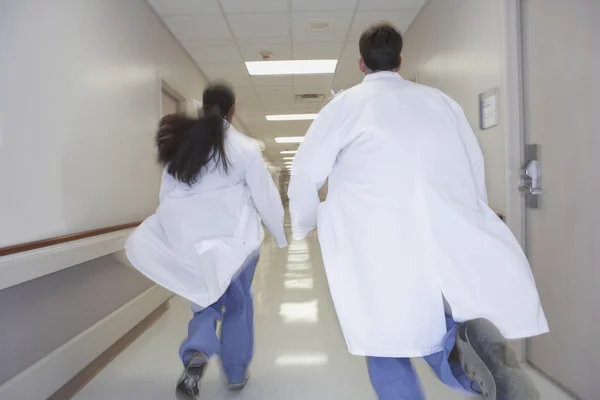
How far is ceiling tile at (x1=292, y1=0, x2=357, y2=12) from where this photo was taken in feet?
12.4

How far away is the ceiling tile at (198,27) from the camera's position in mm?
4074

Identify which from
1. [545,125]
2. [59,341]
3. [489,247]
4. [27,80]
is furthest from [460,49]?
[59,341]

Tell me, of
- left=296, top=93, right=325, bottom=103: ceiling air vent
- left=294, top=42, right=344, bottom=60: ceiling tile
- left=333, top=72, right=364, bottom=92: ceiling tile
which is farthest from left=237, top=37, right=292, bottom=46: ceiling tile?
left=296, top=93, right=325, bottom=103: ceiling air vent

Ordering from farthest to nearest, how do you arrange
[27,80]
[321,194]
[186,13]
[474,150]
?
[186,13], [27,80], [321,194], [474,150]

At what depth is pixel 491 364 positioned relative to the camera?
1065mm

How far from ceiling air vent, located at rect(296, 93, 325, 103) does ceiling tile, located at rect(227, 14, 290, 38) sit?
2.72 metres

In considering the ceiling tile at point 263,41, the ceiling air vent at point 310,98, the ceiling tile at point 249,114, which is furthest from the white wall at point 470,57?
the ceiling tile at point 249,114

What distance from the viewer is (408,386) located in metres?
1.31

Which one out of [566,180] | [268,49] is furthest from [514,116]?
[268,49]

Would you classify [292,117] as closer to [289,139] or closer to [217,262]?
[289,139]

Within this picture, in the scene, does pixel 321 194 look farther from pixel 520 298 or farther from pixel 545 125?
pixel 545 125

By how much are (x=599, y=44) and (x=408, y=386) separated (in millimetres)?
1522

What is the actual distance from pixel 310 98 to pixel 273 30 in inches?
121

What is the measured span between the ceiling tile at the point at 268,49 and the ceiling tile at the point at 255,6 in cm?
90
